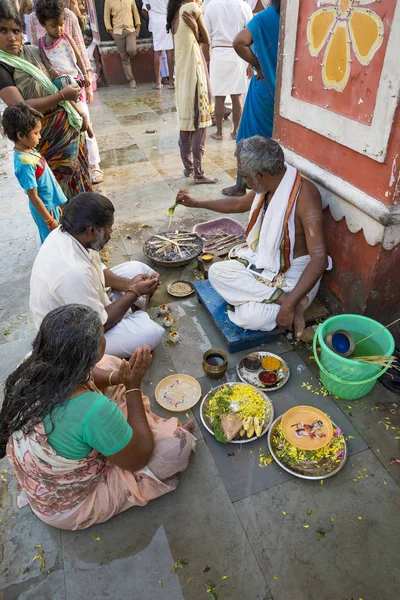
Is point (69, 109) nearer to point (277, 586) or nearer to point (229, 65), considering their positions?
point (229, 65)

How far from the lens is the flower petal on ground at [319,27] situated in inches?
112

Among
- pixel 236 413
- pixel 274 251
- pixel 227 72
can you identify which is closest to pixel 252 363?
pixel 236 413

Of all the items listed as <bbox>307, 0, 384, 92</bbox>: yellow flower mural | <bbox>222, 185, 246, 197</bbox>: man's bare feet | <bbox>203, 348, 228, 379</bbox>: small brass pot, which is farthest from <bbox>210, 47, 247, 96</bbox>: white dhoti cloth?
<bbox>203, 348, 228, 379</bbox>: small brass pot

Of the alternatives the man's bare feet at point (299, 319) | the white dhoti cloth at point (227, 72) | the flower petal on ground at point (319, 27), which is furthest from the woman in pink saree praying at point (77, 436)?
the white dhoti cloth at point (227, 72)

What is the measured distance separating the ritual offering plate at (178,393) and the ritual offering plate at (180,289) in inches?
45.8

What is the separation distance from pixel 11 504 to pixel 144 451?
1.04m

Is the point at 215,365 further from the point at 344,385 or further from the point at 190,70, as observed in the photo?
the point at 190,70

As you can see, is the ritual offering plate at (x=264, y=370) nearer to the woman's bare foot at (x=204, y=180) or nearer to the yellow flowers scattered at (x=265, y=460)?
the yellow flowers scattered at (x=265, y=460)

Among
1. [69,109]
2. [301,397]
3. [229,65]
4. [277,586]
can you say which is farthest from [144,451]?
[229,65]

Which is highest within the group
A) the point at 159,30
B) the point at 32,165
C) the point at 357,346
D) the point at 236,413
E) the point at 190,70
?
the point at 159,30

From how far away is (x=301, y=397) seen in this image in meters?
2.98

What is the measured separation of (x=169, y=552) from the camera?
7.15 ft

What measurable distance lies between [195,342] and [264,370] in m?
0.70

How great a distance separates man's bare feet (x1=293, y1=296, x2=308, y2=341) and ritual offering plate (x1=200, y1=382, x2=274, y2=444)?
70 cm
